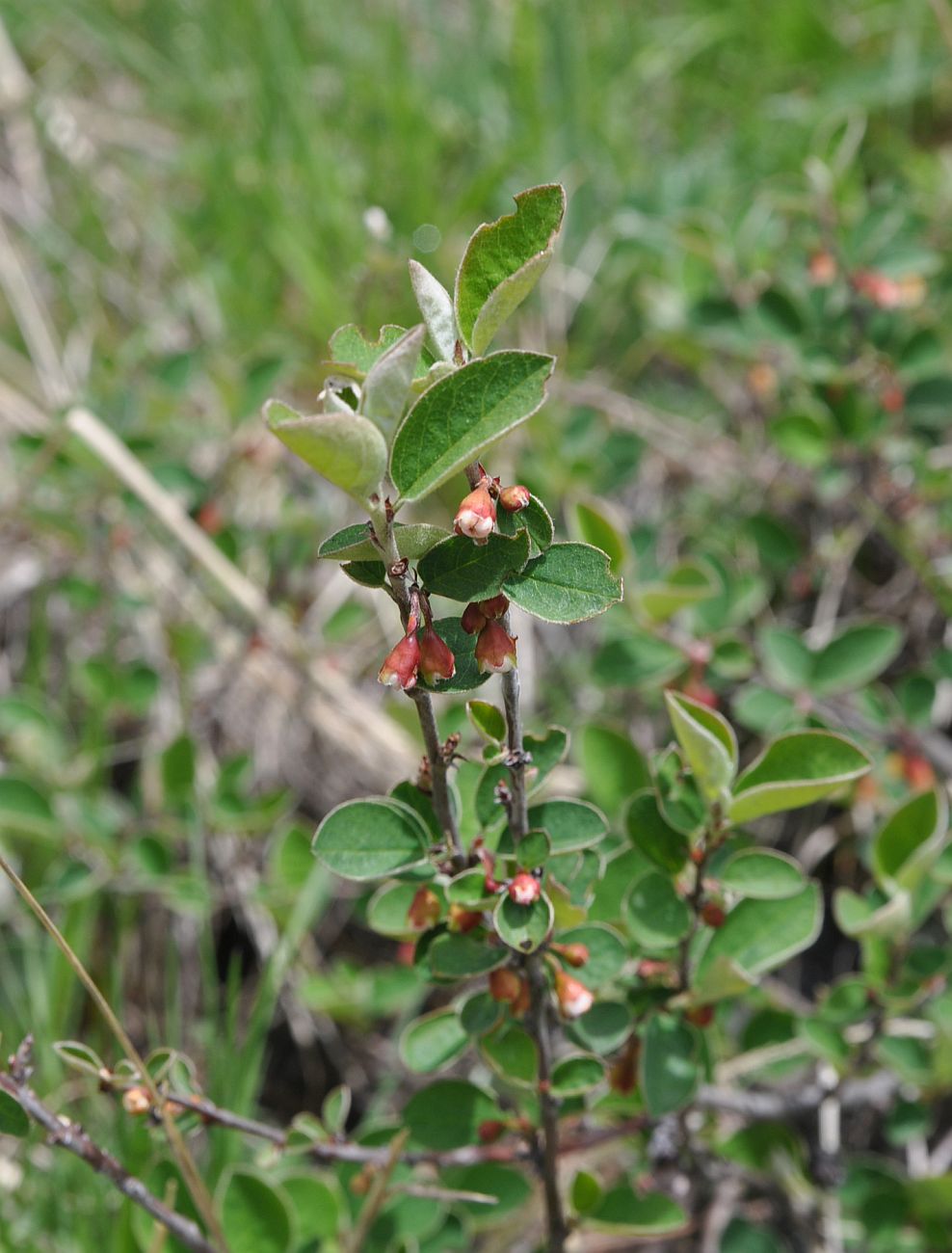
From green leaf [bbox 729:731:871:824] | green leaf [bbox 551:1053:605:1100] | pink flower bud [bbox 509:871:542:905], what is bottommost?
green leaf [bbox 551:1053:605:1100]

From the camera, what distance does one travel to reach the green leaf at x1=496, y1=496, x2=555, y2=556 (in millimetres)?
779

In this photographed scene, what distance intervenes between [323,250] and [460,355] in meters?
1.87

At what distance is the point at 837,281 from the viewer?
1.92m

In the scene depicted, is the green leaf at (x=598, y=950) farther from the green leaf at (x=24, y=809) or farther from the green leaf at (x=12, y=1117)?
the green leaf at (x=24, y=809)

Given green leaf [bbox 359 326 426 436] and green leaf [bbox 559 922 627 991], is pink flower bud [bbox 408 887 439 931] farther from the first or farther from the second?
green leaf [bbox 359 326 426 436]

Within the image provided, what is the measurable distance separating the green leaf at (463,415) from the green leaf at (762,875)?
520 mm

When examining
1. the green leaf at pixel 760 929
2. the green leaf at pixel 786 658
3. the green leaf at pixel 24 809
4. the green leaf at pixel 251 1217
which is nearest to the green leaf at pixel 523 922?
the green leaf at pixel 760 929

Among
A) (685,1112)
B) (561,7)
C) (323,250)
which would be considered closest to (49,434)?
(323,250)

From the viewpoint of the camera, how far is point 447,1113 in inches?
45.3

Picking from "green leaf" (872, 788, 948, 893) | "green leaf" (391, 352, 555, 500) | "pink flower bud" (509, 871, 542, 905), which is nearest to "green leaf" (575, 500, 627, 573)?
"green leaf" (872, 788, 948, 893)

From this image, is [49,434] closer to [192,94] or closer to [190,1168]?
[190,1168]

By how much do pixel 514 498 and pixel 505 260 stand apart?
0.15 metres

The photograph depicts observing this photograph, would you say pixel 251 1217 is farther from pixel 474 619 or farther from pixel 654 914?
pixel 474 619

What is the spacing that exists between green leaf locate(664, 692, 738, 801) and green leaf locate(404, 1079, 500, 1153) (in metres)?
0.39
